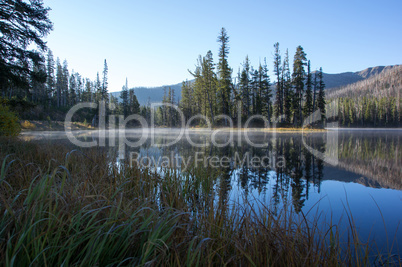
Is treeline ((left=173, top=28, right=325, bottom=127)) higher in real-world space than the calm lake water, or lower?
higher

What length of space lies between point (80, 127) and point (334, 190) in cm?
4696

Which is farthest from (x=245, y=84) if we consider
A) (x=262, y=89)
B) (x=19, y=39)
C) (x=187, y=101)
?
(x=19, y=39)

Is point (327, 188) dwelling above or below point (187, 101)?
below

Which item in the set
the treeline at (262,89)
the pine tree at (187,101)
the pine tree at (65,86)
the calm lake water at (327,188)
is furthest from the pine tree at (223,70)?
the pine tree at (65,86)

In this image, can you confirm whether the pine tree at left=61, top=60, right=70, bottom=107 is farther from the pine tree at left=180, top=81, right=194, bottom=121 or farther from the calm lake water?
the calm lake water

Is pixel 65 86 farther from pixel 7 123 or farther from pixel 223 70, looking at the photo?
pixel 7 123

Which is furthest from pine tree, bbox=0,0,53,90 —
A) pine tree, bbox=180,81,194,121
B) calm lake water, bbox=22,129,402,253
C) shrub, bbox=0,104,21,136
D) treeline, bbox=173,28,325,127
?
A: pine tree, bbox=180,81,194,121

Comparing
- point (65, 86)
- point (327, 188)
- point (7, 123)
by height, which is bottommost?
point (327, 188)

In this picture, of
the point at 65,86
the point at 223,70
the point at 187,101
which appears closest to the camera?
the point at 223,70

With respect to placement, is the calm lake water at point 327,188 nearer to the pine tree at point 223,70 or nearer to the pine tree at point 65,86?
the pine tree at point 223,70

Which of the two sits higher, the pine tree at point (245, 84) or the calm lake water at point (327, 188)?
the pine tree at point (245, 84)

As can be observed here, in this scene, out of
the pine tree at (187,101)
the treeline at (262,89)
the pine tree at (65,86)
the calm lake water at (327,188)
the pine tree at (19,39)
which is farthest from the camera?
the pine tree at (65,86)

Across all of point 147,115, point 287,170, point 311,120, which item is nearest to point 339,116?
point 311,120

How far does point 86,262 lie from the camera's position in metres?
1.68
